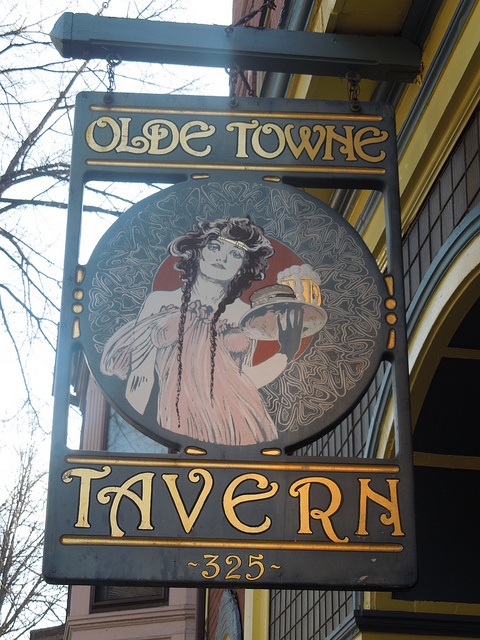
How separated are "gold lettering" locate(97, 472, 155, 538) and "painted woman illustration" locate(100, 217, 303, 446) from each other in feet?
0.72

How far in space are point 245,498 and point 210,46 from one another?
7.15ft

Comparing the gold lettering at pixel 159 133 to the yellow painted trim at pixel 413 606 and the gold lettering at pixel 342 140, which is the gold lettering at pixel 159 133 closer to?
the gold lettering at pixel 342 140

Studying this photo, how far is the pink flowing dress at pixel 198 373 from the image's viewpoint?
356 centimetres

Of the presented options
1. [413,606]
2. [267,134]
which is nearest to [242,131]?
[267,134]

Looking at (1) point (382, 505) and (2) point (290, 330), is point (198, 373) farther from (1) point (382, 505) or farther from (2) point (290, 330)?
(1) point (382, 505)

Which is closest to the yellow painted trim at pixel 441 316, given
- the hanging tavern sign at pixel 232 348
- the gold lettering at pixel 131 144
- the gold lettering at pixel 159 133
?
the hanging tavern sign at pixel 232 348

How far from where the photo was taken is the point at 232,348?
3713 mm

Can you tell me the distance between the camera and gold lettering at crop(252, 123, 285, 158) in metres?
4.20

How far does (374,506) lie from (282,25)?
3919 mm

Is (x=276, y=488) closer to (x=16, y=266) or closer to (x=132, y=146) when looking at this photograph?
(x=132, y=146)

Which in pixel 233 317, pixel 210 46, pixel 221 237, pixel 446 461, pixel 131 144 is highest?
pixel 210 46

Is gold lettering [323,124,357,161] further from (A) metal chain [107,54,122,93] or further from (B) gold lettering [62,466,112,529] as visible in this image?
(B) gold lettering [62,466,112,529]

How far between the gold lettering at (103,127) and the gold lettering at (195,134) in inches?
10.4

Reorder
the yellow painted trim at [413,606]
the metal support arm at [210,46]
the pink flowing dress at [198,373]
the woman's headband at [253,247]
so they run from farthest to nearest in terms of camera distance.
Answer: the yellow painted trim at [413,606], the metal support arm at [210,46], the woman's headband at [253,247], the pink flowing dress at [198,373]
